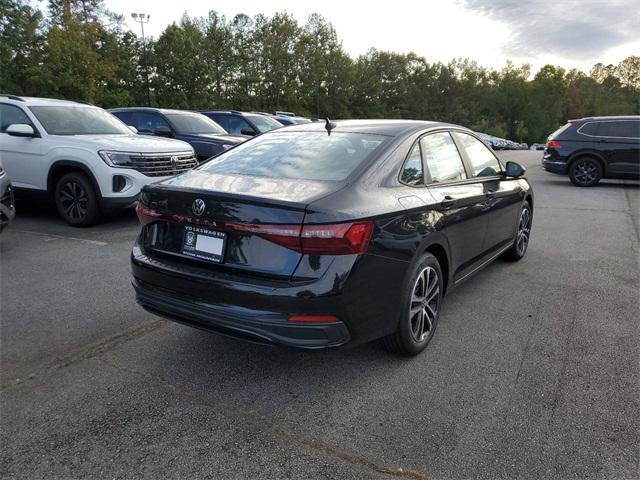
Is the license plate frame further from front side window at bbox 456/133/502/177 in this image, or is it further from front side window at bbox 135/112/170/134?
front side window at bbox 135/112/170/134

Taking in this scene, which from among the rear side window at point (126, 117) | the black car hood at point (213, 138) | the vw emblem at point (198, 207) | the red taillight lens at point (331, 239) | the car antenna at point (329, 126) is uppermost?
the rear side window at point (126, 117)

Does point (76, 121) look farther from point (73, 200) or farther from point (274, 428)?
point (274, 428)

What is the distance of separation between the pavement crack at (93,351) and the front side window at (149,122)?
7.68m

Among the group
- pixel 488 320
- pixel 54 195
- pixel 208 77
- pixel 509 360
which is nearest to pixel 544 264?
pixel 488 320

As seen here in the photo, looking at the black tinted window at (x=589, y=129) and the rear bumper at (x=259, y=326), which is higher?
the black tinted window at (x=589, y=129)

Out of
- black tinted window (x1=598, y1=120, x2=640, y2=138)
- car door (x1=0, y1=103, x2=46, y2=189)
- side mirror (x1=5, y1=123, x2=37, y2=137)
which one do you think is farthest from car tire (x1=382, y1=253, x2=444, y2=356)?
black tinted window (x1=598, y1=120, x2=640, y2=138)

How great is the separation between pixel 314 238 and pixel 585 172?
12248 mm

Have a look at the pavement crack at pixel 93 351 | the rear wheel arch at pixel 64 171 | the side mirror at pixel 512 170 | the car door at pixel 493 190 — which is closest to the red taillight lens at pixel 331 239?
the pavement crack at pixel 93 351

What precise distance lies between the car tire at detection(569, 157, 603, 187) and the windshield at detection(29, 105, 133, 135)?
10594mm

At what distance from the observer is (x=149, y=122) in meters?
10.9

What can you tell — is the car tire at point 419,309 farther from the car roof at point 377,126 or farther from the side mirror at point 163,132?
the side mirror at point 163,132

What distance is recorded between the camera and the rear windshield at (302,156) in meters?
3.22

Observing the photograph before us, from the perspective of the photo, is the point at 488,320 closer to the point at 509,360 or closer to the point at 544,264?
the point at 509,360

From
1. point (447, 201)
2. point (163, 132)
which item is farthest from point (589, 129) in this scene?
point (447, 201)
